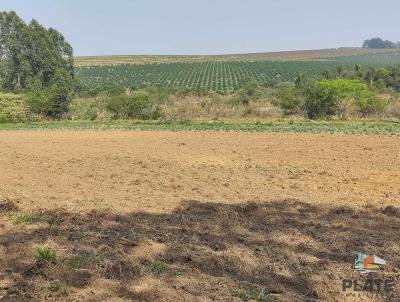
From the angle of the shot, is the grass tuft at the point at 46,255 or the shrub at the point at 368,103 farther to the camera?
the shrub at the point at 368,103

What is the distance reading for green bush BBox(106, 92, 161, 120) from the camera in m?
41.0

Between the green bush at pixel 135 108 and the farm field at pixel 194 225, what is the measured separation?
24846mm

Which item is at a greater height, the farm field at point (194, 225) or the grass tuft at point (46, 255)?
the grass tuft at point (46, 255)

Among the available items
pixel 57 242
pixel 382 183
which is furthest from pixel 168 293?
pixel 382 183

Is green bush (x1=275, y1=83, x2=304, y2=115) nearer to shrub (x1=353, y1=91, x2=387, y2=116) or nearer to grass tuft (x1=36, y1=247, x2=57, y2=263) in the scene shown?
shrub (x1=353, y1=91, x2=387, y2=116)

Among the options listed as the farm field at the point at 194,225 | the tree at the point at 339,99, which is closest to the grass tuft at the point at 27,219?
the farm field at the point at 194,225

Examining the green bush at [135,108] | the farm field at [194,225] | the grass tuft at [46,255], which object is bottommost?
the green bush at [135,108]

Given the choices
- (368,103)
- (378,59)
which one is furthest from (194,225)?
(378,59)

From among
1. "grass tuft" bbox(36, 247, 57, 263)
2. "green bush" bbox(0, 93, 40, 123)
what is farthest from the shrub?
"grass tuft" bbox(36, 247, 57, 263)

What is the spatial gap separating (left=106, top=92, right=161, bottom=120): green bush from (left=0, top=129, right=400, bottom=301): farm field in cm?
2485

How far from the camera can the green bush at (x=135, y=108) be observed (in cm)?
4100

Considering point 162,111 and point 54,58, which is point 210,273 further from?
point 54,58

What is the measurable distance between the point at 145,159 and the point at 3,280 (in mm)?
10537

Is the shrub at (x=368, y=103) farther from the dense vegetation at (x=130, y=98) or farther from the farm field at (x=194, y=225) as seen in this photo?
the farm field at (x=194, y=225)
